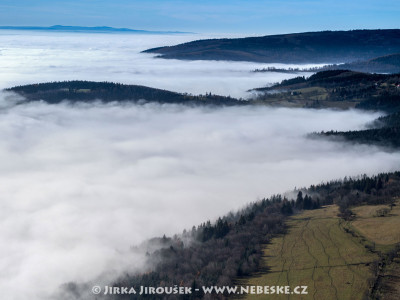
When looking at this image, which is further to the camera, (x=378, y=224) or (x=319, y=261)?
(x=378, y=224)

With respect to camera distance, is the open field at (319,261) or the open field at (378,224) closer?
the open field at (319,261)

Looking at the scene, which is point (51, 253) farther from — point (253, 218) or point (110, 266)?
point (253, 218)

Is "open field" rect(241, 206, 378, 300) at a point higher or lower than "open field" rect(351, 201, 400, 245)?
lower

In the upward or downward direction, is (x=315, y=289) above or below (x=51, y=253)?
above

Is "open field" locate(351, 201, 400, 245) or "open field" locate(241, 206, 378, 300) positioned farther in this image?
"open field" locate(351, 201, 400, 245)

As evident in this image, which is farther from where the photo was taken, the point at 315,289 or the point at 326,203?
the point at 326,203

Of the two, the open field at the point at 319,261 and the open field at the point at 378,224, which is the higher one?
the open field at the point at 378,224

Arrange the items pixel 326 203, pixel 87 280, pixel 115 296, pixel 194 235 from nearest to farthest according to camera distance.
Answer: pixel 115 296, pixel 87 280, pixel 194 235, pixel 326 203

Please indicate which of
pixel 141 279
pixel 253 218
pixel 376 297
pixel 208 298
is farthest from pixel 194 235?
pixel 376 297
